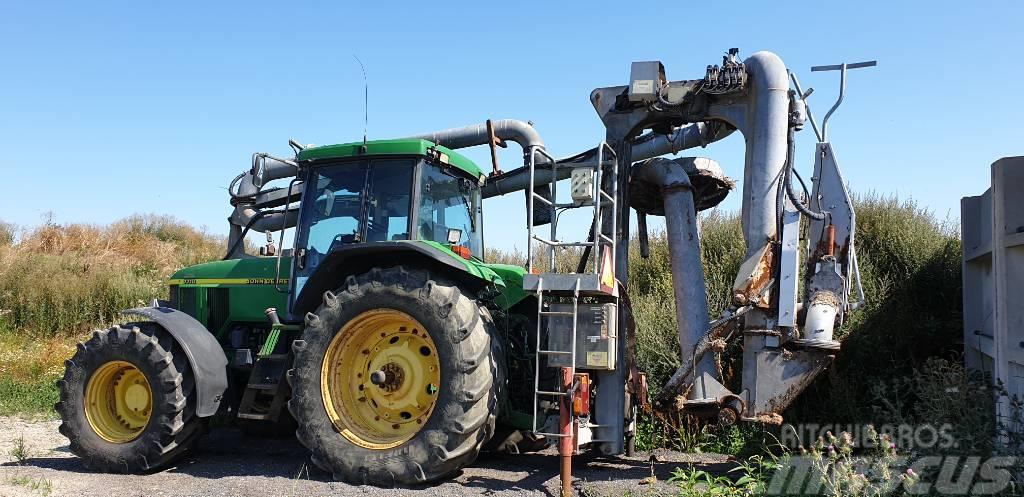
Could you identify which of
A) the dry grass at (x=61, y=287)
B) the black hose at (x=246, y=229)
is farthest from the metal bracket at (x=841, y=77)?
the dry grass at (x=61, y=287)

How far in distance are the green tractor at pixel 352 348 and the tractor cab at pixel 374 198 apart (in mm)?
13

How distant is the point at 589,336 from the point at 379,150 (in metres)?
2.44

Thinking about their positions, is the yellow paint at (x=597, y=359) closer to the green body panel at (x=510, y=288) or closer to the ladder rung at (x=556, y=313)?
the ladder rung at (x=556, y=313)

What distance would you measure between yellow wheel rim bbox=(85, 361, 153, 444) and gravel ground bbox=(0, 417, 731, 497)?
1.32 ft

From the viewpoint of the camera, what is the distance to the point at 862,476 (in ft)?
13.7

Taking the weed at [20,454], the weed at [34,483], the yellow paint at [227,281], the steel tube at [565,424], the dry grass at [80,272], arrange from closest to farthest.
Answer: the steel tube at [565,424] → the weed at [34,483] → the weed at [20,454] → the yellow paint at [227,281] → the dry grass at [80,272]

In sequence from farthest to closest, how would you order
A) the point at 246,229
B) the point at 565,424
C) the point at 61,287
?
the point at 61,287 → the point at 246,229 → the point at 565,424

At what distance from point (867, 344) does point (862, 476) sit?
156 inches

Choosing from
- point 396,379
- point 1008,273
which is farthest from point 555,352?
point 1008,273

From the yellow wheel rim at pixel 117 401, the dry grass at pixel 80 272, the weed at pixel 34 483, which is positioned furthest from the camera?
the dry grass at pixel 80 272

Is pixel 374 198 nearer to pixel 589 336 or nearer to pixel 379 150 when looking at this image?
pixel 379 150

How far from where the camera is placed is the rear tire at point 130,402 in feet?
20.5

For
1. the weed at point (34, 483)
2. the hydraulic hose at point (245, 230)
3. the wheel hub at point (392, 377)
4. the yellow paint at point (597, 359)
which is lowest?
the weed at point (34, 483)

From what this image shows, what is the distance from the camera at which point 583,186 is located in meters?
5.67
